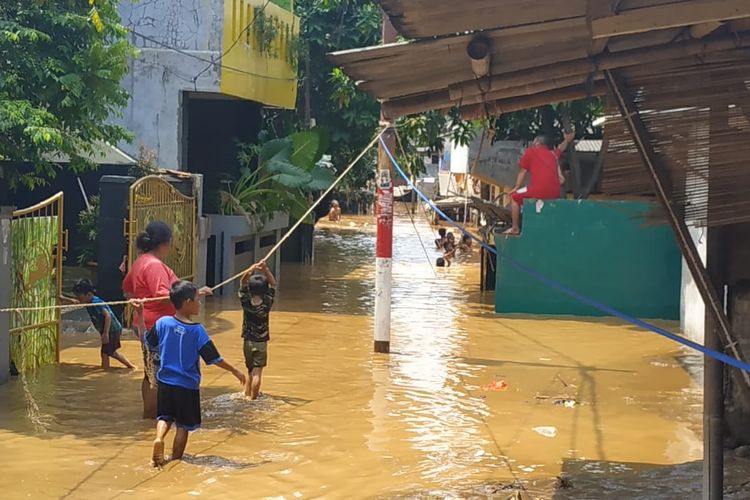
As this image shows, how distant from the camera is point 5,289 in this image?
940 cm

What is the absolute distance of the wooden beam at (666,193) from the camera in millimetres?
5176

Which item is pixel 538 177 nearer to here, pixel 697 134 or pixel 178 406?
pixel 178 406

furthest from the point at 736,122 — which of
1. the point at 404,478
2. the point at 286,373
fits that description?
the point at 286,373

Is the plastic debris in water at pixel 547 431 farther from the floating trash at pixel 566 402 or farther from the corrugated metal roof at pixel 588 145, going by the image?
the corrugated metal roof at pixel 588 145

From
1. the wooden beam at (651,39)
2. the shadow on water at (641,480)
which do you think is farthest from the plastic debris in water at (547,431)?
the wooden beam at (651,39)

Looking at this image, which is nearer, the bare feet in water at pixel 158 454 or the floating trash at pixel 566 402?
the bare feet in water at pixel 158 454

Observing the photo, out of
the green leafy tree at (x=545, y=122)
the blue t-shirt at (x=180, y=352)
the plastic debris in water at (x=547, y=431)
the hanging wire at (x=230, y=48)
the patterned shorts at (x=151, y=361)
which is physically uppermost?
the hanging wire at (x=230, y=48)

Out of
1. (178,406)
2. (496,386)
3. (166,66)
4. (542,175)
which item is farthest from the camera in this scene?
(166,66)

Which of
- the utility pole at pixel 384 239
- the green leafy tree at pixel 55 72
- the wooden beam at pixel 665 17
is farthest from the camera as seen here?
the utility pole at pixel 384 239

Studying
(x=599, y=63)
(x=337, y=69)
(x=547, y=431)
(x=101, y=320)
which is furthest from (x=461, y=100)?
(x=337, y=69)

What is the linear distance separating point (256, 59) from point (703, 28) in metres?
14.8

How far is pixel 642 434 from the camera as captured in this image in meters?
8.48

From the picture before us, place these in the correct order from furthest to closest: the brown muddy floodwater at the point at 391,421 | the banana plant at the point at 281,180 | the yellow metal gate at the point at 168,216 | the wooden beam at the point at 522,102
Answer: the banana plant at the point at 281,180 → the yellow metal gate at the point at 168,216 → the brown muddy floodwater at the point at 391,421 → the wooden beam at the point at 522,102

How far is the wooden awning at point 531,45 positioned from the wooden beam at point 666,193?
18 centimetres
